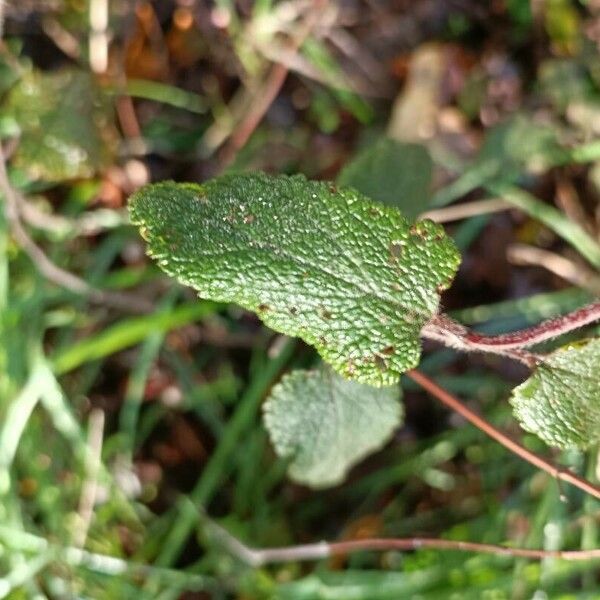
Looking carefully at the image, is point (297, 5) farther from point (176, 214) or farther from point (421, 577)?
point (421, 577)

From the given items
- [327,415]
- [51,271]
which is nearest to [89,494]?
[51,271]

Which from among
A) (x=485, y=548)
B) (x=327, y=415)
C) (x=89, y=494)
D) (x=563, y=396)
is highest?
(x=563, y=396)

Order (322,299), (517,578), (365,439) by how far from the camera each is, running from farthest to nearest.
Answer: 1. (517,578)
2. (365,439)
3. (322,299)

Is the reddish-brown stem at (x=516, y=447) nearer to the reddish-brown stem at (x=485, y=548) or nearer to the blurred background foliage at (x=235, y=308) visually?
the reddish-brown stem at (x=485, y=548)

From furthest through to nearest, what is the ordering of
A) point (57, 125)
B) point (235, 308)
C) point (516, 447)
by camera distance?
point (235, 308), point (57, 125), point (516, 447)

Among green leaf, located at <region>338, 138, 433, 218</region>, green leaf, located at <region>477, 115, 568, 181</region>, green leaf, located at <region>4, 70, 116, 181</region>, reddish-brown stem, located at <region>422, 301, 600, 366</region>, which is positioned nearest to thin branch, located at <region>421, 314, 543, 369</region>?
reddish-brown stem, located at <region>422, 301, 600, 366</region>

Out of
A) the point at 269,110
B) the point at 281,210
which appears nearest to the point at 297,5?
the point at 269,110

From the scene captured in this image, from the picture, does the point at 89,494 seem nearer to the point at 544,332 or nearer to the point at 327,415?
the point at 327,415
